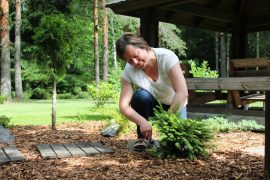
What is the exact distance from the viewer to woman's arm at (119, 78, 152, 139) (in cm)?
395

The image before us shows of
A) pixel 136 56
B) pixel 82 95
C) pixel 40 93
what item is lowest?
pixel 82 95

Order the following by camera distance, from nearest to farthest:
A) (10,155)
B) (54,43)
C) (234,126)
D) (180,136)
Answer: (180,136), (10,155), (234,126), (54,43)

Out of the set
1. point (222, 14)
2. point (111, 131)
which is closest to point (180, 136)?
point (111, 131)

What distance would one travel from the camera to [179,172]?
12.3 ft

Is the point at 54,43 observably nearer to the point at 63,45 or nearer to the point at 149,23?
the point at 63,45

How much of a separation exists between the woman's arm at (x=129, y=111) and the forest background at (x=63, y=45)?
384 centimetres

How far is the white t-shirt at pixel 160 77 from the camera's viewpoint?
417cm

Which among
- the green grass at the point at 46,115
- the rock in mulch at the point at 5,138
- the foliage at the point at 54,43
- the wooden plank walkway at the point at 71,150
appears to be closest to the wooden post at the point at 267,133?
the wooden plank walkway at the point at 71,150

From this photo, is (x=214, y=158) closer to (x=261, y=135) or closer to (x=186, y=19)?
(x=261, y=135)

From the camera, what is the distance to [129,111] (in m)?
4.12

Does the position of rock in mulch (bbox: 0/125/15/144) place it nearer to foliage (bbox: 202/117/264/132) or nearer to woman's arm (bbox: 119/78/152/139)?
woman's arm (bbox: 119/78/152/139)

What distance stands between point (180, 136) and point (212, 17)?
686 centimetres

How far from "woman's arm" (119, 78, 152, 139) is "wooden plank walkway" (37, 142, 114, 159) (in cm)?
92

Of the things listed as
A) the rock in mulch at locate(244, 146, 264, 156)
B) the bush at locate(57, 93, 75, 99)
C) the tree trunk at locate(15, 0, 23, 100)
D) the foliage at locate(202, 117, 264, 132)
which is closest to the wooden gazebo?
the foliage at locate(202, 117, 264, 132)
